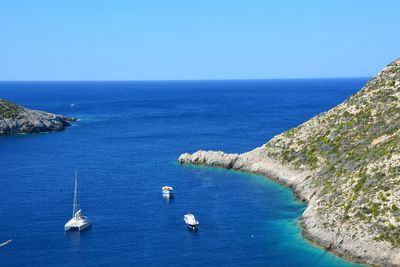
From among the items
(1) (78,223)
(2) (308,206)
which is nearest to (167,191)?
(1) (78,223)

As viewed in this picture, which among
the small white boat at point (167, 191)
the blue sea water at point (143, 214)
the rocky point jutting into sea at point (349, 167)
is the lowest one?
the blue sea water at point (143, 214)

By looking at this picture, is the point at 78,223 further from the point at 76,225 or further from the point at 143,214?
the point at 143,214

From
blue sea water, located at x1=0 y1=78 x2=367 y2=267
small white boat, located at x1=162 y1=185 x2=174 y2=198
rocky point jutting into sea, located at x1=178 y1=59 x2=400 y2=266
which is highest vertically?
rocky point jutting into sea, located at x1=178 y1=59 x2=400 y2=266

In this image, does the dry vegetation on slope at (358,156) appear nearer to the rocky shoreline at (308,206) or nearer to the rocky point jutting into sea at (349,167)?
the rocky point jutting into sea at (349,167)

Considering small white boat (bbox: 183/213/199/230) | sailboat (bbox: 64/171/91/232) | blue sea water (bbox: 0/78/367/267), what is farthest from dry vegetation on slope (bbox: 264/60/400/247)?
sailboat (bbox: 64/171/91/232)

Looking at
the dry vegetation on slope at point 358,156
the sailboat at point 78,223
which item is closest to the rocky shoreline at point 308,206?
the dry vegetation on slope at point 358,156

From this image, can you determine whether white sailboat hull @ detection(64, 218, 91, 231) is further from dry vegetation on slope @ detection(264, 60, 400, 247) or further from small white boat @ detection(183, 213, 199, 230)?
dry vegetation on slope @ detection(264, 60, 400, 247)

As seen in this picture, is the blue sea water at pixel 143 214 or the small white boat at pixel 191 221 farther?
the small white boat at pixel 191 221
